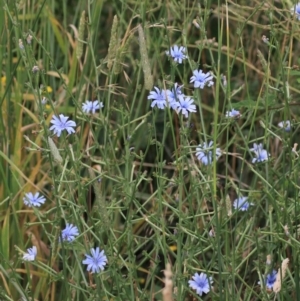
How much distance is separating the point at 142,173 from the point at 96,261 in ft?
0.82

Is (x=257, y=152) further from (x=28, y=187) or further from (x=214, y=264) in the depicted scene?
(x=28, y=187)

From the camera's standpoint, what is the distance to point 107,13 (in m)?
2.56

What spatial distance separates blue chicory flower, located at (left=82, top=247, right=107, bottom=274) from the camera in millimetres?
1247

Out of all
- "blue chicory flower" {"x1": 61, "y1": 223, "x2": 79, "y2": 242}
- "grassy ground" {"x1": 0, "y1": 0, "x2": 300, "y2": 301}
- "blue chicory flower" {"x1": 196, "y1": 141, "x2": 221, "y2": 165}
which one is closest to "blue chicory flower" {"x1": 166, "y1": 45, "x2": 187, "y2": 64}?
"grassy ground" {"x1": 0, "y1": 0, "x2": 300, "y2": 301}

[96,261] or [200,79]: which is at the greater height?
[200,79]

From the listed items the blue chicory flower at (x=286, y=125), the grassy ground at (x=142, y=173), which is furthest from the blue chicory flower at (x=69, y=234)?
the blue chicory flower at (x=286, y=125)

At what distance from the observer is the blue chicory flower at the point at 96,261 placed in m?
1.25

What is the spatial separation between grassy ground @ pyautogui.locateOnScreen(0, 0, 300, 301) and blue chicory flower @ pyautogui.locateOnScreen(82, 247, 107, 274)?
0.02 metres

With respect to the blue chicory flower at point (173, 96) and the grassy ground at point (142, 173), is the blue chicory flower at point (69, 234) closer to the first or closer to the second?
the grassy ground at point (142, 173)

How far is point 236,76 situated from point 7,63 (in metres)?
0.81

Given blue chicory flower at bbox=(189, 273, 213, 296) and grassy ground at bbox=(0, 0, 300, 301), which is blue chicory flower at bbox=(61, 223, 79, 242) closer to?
grassy ground at bbox=(0, 0, 300, 301)

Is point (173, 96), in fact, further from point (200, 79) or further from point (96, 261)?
point (96, 261)

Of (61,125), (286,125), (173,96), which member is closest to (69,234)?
(61,125)

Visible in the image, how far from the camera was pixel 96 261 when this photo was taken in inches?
49.7
